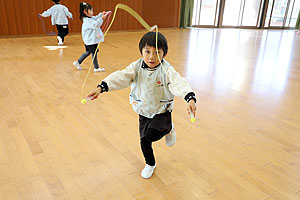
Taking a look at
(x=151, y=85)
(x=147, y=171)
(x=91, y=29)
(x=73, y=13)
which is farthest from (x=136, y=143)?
(x=73, y=13)

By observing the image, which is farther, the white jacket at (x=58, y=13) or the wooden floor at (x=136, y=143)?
the white jacket at (x=58, y=13)

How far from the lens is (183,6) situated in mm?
10344

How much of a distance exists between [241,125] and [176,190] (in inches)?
43.8

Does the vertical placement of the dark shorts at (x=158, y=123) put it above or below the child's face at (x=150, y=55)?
below

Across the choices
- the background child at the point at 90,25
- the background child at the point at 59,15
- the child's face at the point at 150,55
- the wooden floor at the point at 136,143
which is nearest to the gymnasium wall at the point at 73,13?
the background child at the point at 59,15

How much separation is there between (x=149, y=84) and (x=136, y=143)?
0.75 metres

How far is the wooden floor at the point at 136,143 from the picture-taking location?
155cm

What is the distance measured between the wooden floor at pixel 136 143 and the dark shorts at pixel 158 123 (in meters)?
0.37

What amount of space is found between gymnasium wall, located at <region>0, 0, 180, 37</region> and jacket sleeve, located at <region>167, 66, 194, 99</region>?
709cm

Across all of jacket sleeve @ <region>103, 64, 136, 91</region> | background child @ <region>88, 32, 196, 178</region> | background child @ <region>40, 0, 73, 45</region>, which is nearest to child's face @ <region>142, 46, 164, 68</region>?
background child @ <region>88, 32, 196, 178</region>

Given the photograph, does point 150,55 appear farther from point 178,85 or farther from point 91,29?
point 91,29

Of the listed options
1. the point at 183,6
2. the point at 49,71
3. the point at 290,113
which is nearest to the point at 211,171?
the point at 290,113

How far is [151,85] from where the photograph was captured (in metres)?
1.42

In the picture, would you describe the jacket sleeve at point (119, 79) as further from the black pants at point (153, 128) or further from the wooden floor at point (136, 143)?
the wooden floor at point (136, 143)
